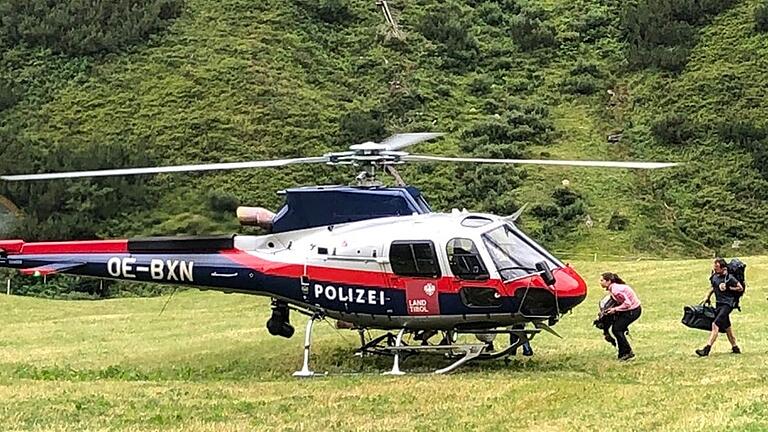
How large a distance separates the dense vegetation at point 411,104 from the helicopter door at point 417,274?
20.5 meters

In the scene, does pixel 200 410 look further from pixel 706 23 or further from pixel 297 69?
pixel 706 23

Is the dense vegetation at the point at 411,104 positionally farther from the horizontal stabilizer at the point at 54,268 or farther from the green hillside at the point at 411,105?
the horizontal stabilizer at the point at 54,268

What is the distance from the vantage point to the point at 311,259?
49.9 ft

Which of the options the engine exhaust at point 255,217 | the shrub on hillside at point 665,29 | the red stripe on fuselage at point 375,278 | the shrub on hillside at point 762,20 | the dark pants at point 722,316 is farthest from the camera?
the shrub on hillside at point 762,20

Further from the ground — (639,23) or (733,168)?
(639,23)

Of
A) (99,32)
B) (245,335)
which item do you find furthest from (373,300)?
(99,32)

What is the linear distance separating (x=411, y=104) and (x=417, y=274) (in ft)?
124

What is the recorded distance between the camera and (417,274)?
1456 cm

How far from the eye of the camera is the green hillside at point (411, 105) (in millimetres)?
41594

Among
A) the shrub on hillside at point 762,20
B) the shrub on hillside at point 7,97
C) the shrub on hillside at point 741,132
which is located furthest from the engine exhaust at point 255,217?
the shrub on hillside at point 762,20

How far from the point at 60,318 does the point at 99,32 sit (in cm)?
2963

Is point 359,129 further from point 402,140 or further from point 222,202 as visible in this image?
point 402,140

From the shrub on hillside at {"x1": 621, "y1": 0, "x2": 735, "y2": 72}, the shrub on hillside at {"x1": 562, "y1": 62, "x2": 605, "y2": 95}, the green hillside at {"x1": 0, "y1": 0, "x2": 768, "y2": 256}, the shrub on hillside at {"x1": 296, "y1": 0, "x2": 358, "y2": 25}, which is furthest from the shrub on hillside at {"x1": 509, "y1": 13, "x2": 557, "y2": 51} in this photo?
the shrub on hillside at {"x1": 296, "y1": 0, "x2": 358, "y2": 25}

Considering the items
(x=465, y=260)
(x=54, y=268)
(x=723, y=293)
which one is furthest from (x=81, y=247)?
(x=723, y=293)
